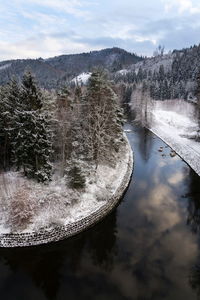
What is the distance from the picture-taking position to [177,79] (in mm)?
138000

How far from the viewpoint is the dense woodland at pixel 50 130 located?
76.3 feet

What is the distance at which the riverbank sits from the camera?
64.2ft

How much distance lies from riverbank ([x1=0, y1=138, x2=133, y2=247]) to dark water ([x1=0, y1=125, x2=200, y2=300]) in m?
0.72

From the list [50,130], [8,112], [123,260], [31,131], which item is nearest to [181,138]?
[50,130]

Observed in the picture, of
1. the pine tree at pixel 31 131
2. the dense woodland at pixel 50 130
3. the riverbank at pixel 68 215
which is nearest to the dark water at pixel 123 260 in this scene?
the riverbank at pixel 68 215

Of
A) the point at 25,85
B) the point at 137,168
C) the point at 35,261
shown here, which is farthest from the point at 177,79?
the point at 35,261

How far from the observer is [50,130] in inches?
955

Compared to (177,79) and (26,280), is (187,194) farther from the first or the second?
(177,79)

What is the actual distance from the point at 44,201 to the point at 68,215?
9.04 ft

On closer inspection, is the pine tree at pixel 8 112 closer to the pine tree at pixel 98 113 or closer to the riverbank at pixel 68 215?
the riverbank at pixel 68 215

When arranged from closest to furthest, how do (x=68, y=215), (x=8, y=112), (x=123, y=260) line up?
1. (x=123, y=260)
2. (x=68, y=215)
3. (x=8, y=112)

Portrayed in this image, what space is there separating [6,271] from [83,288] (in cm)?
622

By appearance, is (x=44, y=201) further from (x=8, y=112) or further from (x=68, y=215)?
(x=8, y=112)

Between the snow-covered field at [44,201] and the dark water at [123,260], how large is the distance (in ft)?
6.35
